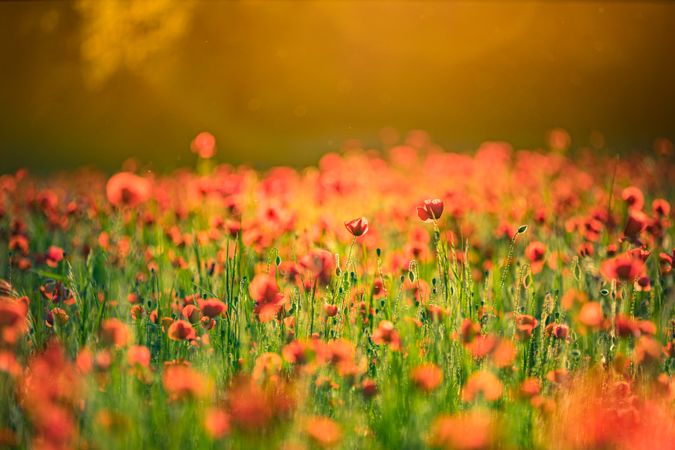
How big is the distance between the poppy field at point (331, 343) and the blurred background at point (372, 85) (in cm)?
562

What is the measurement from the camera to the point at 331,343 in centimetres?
173

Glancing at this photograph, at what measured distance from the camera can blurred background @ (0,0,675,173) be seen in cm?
896

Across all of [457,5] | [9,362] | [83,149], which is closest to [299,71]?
[457,5]

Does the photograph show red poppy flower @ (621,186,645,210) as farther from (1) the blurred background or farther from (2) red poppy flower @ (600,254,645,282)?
(1) the blurred background

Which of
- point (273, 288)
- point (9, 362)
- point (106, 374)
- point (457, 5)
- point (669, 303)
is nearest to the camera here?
point (9, 362)

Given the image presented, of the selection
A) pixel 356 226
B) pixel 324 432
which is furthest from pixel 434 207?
pixel 324 432

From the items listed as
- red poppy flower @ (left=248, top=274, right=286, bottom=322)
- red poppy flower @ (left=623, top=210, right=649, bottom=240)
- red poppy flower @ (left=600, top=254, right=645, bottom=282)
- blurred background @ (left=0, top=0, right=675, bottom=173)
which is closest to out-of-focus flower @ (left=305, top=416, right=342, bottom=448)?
red poppy flower @ (left=248, top=274, right=286, bottom=322)

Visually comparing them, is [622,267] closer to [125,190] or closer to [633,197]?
[633,197]

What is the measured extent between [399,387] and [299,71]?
957 cm

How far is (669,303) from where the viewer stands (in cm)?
221

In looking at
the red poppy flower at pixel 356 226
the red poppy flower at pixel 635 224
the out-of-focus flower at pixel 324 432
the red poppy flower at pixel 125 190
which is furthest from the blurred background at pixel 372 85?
the out-of-focus flower at pixel 324 432

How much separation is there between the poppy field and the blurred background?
562cm

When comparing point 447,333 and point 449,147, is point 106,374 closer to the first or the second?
point 447,333

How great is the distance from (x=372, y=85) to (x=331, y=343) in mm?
9244
